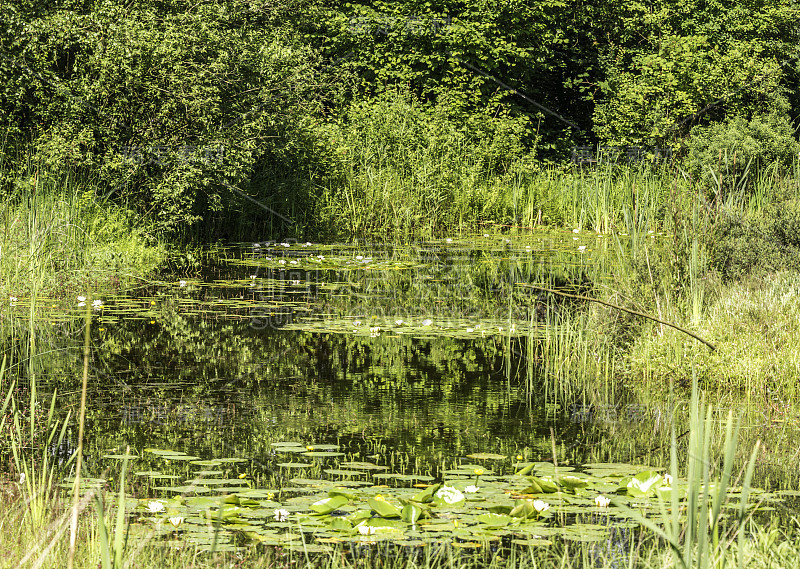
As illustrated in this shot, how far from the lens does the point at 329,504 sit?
4.61m

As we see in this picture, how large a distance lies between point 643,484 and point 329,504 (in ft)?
5.21

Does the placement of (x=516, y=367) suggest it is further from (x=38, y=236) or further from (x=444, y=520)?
(x=38, y=236)

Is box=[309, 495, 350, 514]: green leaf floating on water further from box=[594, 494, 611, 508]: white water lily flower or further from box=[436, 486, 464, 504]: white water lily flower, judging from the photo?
box=[594, 494, 611, 508]: white water lily flower

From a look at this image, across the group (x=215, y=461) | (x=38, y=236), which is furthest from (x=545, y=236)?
(x=215, y=461)

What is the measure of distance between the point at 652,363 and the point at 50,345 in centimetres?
504

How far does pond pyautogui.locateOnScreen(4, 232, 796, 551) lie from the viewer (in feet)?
15.1

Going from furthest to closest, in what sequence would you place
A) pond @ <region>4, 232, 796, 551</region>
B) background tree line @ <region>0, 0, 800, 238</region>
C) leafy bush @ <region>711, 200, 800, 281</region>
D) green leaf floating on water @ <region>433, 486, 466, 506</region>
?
background tree line @ <region>0, 0, 800, 238</region>
leafy bush @ <region>711, 200, 800, 281</region>
green leaf floating on water @ <region>433, 486, 466, 506</region>
pond @ <region>4, 232, 796, 551</region>

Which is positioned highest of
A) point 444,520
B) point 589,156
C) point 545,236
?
point 589,156

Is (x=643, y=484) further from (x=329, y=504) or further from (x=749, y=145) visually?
(x=749, y=145)

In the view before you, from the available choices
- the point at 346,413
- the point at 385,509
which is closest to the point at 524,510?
the point at 385,509

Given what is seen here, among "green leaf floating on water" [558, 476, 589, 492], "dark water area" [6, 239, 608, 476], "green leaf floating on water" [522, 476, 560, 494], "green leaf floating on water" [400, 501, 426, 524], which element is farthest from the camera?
"dark water area" [6, 239, 608, 476]

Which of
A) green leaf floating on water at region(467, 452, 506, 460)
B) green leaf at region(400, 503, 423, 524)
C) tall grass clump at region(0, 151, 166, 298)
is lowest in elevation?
green leaf floating on water at region(467, 452, 506, 460)

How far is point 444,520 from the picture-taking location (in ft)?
14.9

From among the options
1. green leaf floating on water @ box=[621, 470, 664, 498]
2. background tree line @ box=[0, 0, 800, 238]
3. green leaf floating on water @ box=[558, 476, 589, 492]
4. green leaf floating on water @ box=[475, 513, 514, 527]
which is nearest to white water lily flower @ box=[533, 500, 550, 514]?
green leaf floating on water @ box=[475, 513, 514, 527]
